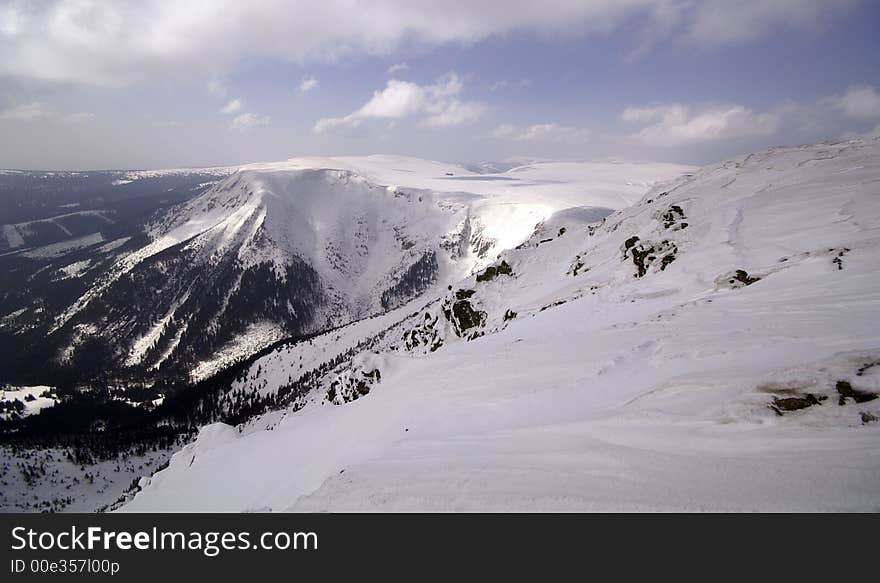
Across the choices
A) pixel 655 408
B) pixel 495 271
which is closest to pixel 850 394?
pixel 655 408

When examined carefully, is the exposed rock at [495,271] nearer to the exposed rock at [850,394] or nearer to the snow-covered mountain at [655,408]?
the snow-covered mountain at [655,408]

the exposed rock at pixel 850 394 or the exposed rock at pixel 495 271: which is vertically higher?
the exposed rock at pixel 850 394

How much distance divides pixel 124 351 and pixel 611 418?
24412cm

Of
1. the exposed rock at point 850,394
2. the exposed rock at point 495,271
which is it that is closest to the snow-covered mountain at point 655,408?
the exposed rock at point 850,394

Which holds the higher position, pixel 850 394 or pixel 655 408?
pixel 850 394

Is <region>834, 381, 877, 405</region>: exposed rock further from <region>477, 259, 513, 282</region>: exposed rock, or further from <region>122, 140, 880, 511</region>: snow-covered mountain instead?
<region>477, 259, 513, 282</region>: exposed rock

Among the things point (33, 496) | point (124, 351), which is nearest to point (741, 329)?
point (33, 496)

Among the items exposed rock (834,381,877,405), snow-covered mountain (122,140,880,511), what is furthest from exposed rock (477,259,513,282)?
exposed rock (834,381,877,405)

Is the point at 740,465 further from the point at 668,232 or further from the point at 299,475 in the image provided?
the point at 668,232

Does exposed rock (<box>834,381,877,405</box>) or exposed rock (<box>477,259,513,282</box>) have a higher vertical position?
exposed rock (<box>834,381,877,405</box>)

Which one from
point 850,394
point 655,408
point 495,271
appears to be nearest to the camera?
point 850,394

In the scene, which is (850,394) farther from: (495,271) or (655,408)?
(495,271)
